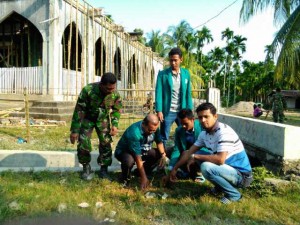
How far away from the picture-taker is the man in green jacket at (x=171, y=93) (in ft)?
14.7

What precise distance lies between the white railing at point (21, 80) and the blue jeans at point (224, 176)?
9.84 m

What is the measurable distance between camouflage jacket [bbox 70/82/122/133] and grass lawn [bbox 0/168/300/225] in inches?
33.4

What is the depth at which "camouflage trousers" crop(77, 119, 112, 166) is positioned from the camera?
14.0 feet

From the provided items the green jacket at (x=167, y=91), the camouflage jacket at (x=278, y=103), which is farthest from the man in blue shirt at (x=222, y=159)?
the camouflage jacket at (x=278, y=103)

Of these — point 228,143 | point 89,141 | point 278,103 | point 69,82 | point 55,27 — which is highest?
point 55,27

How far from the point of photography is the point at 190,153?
3.57 m

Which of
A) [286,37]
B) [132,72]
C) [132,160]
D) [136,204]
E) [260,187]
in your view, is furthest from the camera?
[132,72]

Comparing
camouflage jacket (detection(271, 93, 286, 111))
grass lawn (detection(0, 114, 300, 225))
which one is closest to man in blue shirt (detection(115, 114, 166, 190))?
grass lawn (detection(0, 114, 300, 225))

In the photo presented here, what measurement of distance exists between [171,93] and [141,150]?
932 mm

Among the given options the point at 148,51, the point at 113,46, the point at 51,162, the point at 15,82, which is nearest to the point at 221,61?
the point at 148,51

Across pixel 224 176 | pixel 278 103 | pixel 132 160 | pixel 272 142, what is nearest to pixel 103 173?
pixel 132 160

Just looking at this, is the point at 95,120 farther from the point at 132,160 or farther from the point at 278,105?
the point at 278,105

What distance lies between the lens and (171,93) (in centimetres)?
449

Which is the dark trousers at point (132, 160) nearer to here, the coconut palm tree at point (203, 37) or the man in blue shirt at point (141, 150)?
the man in blue shirt at point (141, 150)
